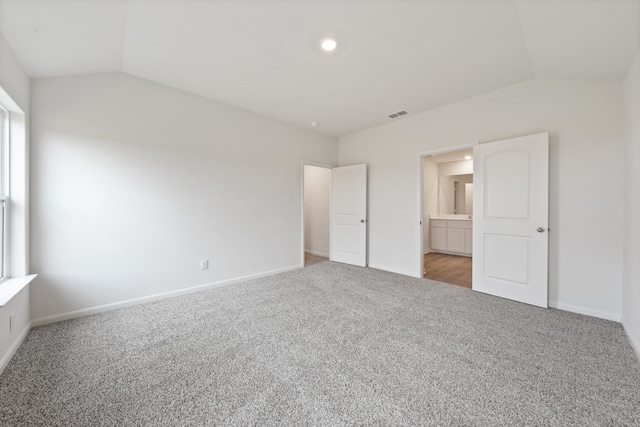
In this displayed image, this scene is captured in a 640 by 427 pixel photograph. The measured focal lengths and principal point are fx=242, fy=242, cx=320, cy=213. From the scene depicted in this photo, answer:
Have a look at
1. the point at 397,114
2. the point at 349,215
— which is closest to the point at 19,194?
the point at 349,215

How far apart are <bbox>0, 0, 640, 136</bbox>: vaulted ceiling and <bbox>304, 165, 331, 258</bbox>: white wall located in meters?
2.72

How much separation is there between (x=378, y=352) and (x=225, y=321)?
1457 millimetres

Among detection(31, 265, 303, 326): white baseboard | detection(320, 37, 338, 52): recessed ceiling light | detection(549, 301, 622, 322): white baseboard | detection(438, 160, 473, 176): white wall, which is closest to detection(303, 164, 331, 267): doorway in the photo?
detection(31, 265, 303, 326): white baseboard

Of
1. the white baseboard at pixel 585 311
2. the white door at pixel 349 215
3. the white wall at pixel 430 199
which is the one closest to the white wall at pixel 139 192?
the white door at pixel 349 215

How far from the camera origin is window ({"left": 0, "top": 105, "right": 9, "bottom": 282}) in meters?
2.01

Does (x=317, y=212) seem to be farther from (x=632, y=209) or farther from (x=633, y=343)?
(x=633, y=343)

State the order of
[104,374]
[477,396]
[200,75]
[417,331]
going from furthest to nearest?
[200,75], [417,331], [104,374], [477,396]

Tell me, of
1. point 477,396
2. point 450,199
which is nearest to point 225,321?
point 477,396

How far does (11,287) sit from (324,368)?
2486mm

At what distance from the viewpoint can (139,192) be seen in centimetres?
273

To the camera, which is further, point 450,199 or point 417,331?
point 450,199

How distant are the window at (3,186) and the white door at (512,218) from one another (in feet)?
15.8

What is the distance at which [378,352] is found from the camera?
72.4 inches

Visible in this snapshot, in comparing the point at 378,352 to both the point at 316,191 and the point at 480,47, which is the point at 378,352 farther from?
the point at 316,191
